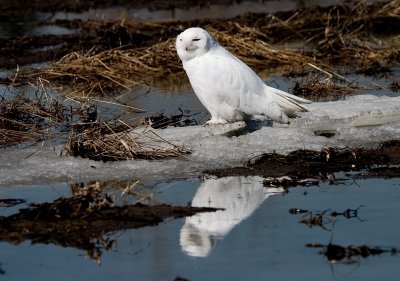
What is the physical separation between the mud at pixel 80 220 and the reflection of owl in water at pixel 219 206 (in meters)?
0.14

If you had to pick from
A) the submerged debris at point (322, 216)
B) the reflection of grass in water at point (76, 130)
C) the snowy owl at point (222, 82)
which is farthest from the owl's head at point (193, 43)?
the submerged debris at point (322, 216)

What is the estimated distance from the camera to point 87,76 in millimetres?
11508

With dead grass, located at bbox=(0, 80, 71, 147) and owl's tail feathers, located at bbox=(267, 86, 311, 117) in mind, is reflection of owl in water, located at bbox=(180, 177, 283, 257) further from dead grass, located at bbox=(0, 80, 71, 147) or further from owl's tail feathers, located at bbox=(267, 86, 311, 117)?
dead grass, located at bbox=(0, 80, 71, 147)

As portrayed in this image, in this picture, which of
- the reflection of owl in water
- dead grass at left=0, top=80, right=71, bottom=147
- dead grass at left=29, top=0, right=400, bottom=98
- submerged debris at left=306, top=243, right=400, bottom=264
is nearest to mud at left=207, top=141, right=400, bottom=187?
the reflection of owl in water

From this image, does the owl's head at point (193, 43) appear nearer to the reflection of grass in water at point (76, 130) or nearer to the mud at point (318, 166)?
the reflection of grass in water at point (76, 130)

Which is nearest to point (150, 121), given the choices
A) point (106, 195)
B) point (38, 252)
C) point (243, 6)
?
point (106, 195)

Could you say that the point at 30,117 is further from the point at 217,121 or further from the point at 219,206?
the point at 219,206

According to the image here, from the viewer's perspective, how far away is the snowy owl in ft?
27.2

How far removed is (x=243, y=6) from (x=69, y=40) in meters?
4.20

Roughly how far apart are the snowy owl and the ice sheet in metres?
0.16

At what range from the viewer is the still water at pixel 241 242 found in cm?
516

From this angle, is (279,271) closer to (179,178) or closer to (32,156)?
(179,178)

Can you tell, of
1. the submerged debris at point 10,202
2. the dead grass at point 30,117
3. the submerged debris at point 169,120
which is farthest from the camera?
the submerged debris at point 169,120

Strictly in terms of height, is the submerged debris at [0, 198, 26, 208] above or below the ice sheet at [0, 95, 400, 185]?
below
